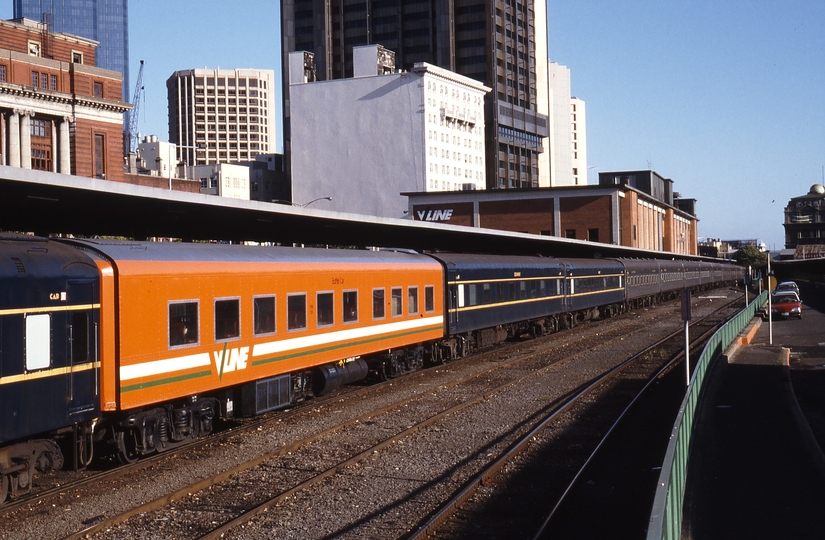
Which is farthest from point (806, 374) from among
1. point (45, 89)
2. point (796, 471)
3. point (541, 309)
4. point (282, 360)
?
point (45, 89)

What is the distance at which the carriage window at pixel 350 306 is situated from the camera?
19.9m

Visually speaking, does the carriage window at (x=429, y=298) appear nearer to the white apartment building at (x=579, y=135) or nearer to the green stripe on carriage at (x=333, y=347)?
the green stripe on carriage at (x=333, y=347)

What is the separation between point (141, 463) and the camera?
13.6m

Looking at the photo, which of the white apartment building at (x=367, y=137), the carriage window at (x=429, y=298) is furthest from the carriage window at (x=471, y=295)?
the white apartment building at (x=367, y=137)

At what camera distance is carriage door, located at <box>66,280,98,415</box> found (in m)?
11.9

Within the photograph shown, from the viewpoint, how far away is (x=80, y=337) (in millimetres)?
12141

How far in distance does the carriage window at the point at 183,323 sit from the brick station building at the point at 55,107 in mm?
68922

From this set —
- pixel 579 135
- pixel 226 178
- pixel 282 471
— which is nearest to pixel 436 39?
pixel 226 178

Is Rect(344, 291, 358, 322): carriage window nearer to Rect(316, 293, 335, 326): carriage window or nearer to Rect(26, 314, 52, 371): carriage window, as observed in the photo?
Rect(316, 293, 335, 326): carriage window

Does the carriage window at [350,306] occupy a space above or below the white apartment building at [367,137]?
below

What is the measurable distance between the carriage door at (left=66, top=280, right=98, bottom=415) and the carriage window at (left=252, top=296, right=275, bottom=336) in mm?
4219

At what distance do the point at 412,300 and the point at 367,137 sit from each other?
95712 millimetres

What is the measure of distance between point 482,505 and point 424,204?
7337 cm

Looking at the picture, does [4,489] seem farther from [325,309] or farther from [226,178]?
[226,178]
